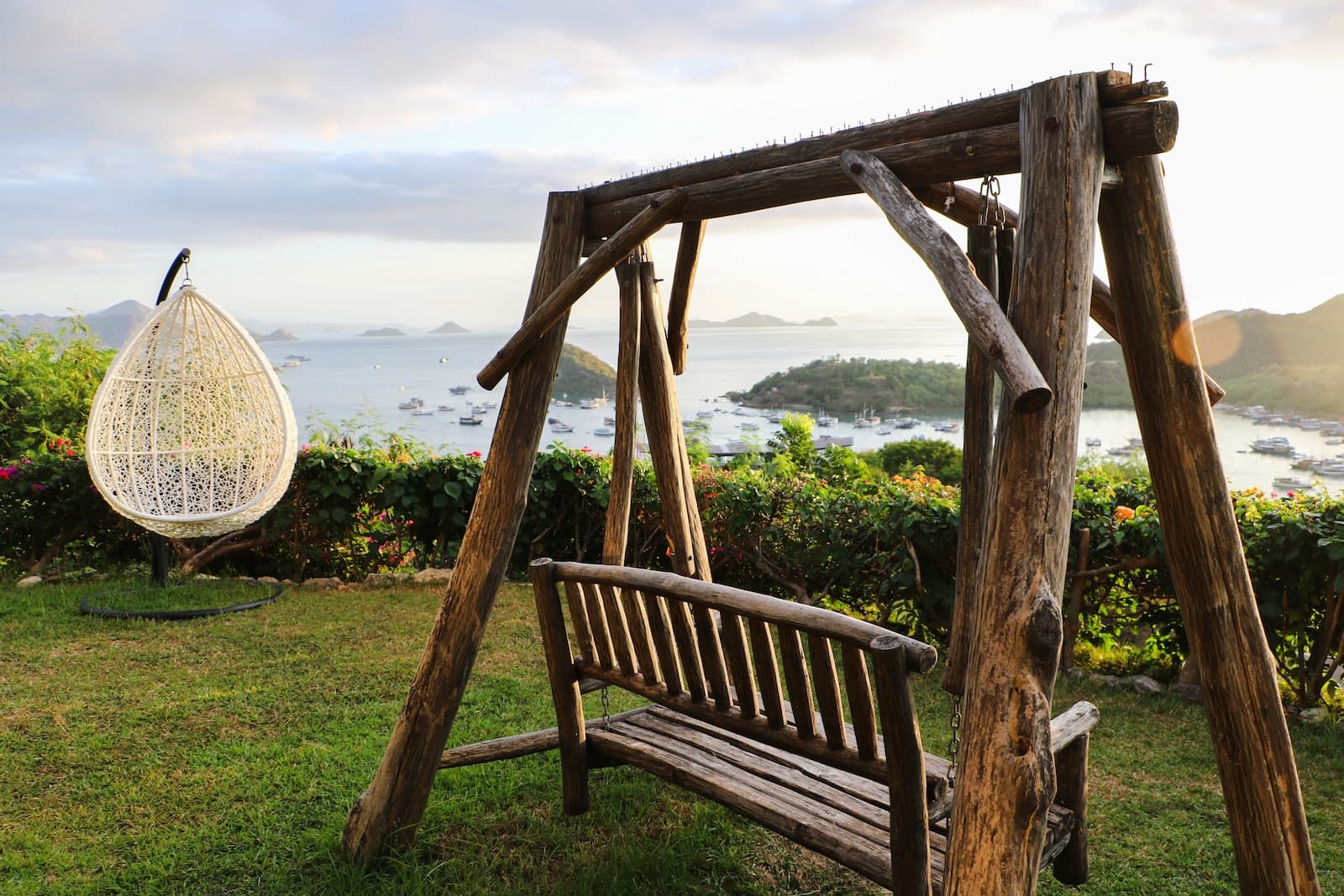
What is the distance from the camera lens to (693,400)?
927 cm

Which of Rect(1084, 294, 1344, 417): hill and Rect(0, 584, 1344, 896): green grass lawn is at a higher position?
Rect(1084, 294, 1344, 417): hill

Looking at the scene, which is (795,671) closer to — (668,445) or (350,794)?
(668,445)

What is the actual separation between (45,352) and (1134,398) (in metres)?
8.28

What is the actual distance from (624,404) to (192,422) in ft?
13.8

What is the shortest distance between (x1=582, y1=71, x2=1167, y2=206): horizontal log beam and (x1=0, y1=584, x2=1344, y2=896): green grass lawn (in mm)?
2116

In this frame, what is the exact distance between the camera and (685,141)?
290cm

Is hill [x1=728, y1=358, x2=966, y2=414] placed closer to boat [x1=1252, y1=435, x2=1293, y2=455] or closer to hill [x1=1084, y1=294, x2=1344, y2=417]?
hill [x1=1084, y1=294, x2=1344, y2=417]

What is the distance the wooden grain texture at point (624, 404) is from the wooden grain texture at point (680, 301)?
193 mm

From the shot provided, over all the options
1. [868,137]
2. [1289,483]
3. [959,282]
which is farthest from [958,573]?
[1289,483]

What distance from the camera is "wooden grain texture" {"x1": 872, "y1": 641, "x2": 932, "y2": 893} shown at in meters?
1.88

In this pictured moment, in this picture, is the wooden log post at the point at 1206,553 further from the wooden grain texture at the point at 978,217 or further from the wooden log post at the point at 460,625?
the wooden log post at the point at 460,625

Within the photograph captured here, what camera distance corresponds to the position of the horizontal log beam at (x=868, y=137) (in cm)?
184

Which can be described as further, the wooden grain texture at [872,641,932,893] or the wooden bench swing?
the wooden grain texture at [872,641,932,893]

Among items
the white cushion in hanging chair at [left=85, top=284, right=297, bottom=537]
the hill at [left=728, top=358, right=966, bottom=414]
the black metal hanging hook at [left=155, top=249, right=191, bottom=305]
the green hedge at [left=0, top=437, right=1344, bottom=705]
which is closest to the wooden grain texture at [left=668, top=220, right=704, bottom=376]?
the green hedge at [left=0, top=437, right=1344, bottom=705]
